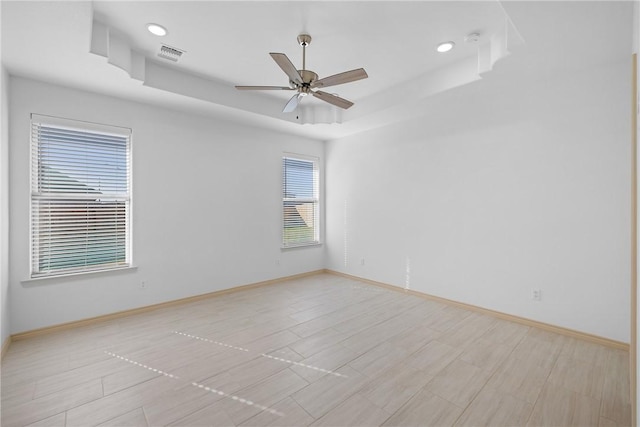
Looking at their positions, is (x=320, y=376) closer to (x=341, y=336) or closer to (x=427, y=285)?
(x=341, y=336)

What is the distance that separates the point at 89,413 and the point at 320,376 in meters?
1.58

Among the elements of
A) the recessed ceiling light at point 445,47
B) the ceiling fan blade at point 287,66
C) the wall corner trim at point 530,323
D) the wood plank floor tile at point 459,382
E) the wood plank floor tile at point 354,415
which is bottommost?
the wood plank floor tile at point 354,415

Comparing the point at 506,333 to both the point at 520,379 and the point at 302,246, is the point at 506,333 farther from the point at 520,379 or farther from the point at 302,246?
the point at 302,246

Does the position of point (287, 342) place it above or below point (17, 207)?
below

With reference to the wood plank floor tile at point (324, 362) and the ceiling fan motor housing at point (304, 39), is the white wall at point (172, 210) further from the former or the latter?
the wood plank floor tile at point (324, 362)

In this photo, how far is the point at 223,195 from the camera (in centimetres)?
447

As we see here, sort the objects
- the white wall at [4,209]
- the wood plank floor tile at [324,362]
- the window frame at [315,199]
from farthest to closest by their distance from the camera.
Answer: the window frame at [315,199]
the white wall at [4,209]
the wood plank floor tile at [324,362]


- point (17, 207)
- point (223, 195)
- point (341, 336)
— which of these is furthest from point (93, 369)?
point (223, 195)

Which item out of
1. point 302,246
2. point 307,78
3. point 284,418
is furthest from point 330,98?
point 302,246

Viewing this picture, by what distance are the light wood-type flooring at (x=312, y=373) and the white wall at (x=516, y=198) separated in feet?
1.75

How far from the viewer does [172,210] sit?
3969 mm

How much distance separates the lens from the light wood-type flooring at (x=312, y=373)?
6.19 ft

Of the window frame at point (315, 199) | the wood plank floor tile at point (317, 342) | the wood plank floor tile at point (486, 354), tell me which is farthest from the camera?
the window frame at point (315, 199)

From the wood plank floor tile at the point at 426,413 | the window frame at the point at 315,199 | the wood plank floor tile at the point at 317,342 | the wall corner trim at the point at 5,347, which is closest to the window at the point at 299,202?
the window frame at the point at 315,199
